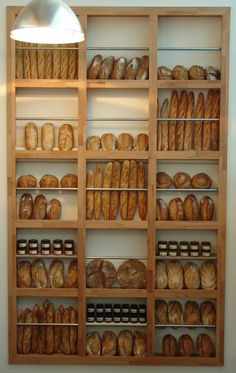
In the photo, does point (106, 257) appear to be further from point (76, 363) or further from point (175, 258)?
point (76, 363)

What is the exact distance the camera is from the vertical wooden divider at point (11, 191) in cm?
421

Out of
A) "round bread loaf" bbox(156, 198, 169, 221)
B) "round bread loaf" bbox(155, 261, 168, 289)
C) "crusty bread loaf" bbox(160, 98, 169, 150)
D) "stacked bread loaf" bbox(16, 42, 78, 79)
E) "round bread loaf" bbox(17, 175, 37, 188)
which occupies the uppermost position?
"stacked bread loaf" bbox(16, 42, 78, 79)

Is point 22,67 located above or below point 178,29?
below

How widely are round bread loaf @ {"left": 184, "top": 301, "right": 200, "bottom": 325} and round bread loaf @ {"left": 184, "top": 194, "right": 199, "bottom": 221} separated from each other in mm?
642

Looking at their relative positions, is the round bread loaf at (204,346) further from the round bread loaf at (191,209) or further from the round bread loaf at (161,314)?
the round bread loaf at (191,209)

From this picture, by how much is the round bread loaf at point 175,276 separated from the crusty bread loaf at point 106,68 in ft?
4.69

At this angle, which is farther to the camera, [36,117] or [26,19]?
[36,117]

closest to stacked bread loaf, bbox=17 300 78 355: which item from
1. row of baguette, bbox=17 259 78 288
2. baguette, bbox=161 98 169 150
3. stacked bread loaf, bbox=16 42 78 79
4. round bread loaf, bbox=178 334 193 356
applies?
row of baguette, bbox=17 259 78 288

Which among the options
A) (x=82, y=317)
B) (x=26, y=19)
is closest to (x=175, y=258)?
(x=82, y=317)

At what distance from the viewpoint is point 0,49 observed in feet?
14.0

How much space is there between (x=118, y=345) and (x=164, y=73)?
1981 millimetres

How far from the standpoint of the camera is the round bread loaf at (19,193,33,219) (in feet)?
14.2

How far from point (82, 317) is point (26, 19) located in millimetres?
2467

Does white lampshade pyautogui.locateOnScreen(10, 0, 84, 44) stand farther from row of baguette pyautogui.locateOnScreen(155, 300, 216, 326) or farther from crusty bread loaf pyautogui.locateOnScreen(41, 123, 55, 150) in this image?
row of baguette pyautogui.locateOnScreen(155, 300, 216, 326)
